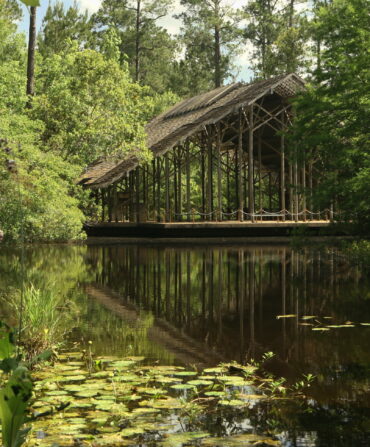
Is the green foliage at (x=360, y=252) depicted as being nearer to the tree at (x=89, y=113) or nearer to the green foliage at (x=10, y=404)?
the tree at (x=89, y=113)

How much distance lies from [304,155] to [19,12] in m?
35.7

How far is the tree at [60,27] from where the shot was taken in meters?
47.8

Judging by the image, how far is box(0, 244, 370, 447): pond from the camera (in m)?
5.71

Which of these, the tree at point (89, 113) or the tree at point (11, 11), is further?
the tree at point (11, 11)

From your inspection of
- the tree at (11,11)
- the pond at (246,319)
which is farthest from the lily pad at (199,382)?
the tree at (11,11)

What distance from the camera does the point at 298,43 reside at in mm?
48250

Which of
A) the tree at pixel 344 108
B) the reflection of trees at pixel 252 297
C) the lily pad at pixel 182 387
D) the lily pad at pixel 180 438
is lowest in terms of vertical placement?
the lily pad at pixel 180 438

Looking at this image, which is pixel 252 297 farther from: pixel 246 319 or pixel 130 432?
pixel 130 432

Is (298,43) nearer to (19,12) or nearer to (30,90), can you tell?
(19,12)

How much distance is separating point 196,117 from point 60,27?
20729 mm

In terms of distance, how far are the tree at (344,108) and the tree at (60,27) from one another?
33.5 metres

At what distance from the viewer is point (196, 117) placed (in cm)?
3228

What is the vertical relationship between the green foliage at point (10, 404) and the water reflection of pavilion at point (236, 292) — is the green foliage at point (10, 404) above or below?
above

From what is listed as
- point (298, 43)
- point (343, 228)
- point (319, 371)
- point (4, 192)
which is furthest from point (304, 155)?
point (298, 43)
